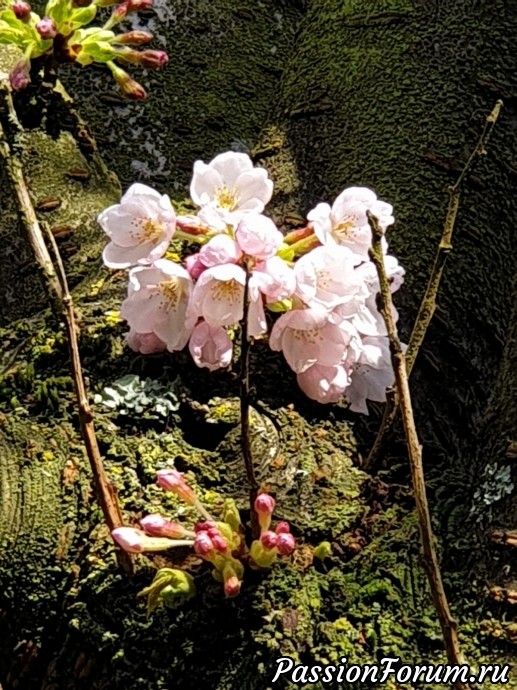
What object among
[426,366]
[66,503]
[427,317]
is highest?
[427,317]

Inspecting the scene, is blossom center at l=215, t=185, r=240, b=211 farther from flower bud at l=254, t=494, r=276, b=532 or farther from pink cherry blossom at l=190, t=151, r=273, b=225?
flower bud at l=254, t=494, r=276, b=532

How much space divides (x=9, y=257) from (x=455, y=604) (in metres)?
0.86

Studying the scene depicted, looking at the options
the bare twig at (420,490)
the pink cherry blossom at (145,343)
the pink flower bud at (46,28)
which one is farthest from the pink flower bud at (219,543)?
the pink flower bud at (46,28)

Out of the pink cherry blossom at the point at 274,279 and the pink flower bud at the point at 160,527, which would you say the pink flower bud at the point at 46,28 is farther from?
the pink flower bud at the point at 160,527

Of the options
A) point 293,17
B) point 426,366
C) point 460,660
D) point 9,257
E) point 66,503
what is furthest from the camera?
point 293,17

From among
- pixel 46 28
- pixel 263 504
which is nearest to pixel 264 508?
pixel 263 504

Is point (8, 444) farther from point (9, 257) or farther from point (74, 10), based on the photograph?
point (74, 10)

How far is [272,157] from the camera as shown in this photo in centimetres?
165

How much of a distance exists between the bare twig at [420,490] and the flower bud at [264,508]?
18cm

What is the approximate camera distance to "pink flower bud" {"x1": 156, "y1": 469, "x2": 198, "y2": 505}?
1.07 metres

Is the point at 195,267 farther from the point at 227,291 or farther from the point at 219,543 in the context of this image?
the point at 219,543

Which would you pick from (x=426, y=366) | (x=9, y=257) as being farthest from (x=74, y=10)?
(x=426, y=366)

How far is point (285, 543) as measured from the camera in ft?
3.35

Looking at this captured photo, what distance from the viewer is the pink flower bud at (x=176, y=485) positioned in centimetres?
107
